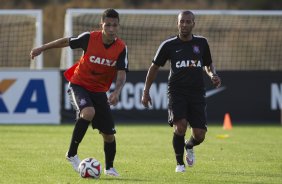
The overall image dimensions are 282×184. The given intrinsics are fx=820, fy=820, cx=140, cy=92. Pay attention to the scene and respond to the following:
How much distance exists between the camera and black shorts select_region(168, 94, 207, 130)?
37.1 feet

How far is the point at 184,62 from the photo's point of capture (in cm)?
1135

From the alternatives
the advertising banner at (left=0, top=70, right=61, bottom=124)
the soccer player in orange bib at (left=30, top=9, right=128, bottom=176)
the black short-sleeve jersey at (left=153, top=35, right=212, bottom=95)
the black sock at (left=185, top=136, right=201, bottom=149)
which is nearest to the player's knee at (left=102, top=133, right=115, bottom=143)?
the soccer player in orange bib at (left=30, top=9, right=128, bottom=176)

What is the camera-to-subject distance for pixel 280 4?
129 feet

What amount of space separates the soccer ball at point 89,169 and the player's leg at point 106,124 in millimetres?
388

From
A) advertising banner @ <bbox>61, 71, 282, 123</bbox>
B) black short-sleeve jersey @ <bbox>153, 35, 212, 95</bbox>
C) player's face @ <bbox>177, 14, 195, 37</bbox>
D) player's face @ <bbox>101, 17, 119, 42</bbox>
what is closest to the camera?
player's face @ <bbox>101, 17, 119, 42</bbox>

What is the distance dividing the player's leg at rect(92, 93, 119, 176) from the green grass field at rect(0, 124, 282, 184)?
0.23m

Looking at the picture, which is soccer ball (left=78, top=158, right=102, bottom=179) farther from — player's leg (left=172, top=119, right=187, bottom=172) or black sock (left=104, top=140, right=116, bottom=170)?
player's leg (left=172, top=119, right=187, bottom=172)

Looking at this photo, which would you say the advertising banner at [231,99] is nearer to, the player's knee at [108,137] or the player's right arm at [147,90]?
the player's right arm at [147,90]

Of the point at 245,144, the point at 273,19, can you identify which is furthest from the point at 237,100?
the point at 245,144

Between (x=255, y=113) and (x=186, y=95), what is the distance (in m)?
11.3

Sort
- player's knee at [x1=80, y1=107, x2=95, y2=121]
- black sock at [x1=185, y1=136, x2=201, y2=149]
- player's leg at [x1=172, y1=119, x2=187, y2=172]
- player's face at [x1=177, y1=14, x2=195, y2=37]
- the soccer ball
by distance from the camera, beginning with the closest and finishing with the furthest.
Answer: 1. the soccer ball
2. player's knee at [x1=80, y1=107, x2=95, y2=121]
3. player's face at [x1=177, y1=14, x2=195, y2=37]
4. player's leg at [x1=172, y1=119, x2=187, y2=172]
5. black sock at [x1=185, y1=136, x2=201, y2=149]

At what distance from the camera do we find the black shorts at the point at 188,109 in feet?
37.1

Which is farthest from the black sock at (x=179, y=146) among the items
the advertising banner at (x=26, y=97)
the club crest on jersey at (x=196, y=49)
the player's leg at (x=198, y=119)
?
the advertising banner at (x=26, y=97)

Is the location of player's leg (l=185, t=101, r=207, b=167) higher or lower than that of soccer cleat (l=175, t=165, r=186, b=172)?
higher
